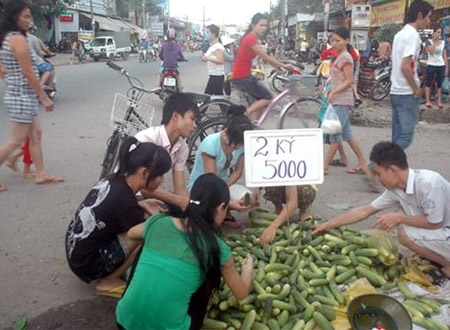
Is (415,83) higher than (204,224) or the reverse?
higher

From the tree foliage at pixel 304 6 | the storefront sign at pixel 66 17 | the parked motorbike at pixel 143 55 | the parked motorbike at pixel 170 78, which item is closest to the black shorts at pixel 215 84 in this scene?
the parked motorbike at pixel 170 78

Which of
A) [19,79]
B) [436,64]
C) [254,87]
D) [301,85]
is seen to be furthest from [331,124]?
[436,64]

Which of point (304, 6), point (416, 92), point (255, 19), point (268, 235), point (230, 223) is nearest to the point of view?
point (268, 235)

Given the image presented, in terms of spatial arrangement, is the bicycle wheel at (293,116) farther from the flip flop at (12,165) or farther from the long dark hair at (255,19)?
the flip flop at (12,165)

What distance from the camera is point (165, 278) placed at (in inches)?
90.3

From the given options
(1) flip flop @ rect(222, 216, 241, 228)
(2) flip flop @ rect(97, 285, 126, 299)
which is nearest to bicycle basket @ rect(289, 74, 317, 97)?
(1) flip flop @ rect(222, 216, 241, 228)

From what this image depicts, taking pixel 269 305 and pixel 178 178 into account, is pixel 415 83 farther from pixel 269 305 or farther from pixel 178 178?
pixel 269 305

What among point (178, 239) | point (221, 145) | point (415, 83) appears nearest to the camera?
point (178, 239)

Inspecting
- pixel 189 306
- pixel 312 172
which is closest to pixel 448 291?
pixel 312 172

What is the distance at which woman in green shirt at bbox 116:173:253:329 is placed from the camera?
7.50 feet

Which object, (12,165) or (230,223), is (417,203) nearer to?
(230,223)

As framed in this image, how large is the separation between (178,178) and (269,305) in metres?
1.64

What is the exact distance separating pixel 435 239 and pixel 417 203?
0.28m

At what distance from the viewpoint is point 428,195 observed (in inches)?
126
